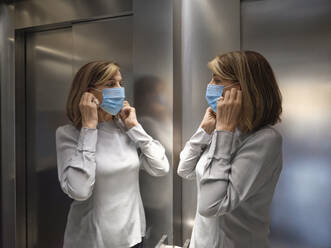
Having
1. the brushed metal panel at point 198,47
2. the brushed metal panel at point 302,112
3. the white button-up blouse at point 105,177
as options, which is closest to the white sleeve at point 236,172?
the white button-up blouse at point 105,177

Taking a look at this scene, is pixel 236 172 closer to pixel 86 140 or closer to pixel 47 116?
pixel 86 140

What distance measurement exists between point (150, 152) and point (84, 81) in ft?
1.78

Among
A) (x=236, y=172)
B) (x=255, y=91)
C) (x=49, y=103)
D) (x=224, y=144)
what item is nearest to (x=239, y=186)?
(x=236, y=172)

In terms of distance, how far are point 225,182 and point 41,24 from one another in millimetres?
955

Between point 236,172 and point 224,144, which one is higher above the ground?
point 224,144

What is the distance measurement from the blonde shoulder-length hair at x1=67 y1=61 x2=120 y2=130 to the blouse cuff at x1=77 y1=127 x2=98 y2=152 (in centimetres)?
3

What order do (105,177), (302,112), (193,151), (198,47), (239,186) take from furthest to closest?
1. (198,47)
2. (302,112)
3. (193,151)
4. (105,177)
5. (239,186)

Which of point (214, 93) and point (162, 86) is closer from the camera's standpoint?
point (214, 93)

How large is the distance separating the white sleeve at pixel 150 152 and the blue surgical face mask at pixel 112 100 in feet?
0.57

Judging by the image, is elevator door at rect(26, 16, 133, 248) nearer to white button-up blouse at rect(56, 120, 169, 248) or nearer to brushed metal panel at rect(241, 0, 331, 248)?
white button-up blouse at rect(56, 120, 169, 248)

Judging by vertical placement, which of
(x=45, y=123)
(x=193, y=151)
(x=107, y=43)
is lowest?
(x=193, y=151)

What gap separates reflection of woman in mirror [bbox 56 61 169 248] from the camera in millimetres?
1042

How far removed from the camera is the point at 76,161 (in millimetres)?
1051

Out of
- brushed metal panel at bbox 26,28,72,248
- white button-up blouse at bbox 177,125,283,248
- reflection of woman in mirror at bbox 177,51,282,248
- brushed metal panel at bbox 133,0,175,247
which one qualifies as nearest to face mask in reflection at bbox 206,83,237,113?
reflection of woman in mirror at bbox 177,51,282,248
